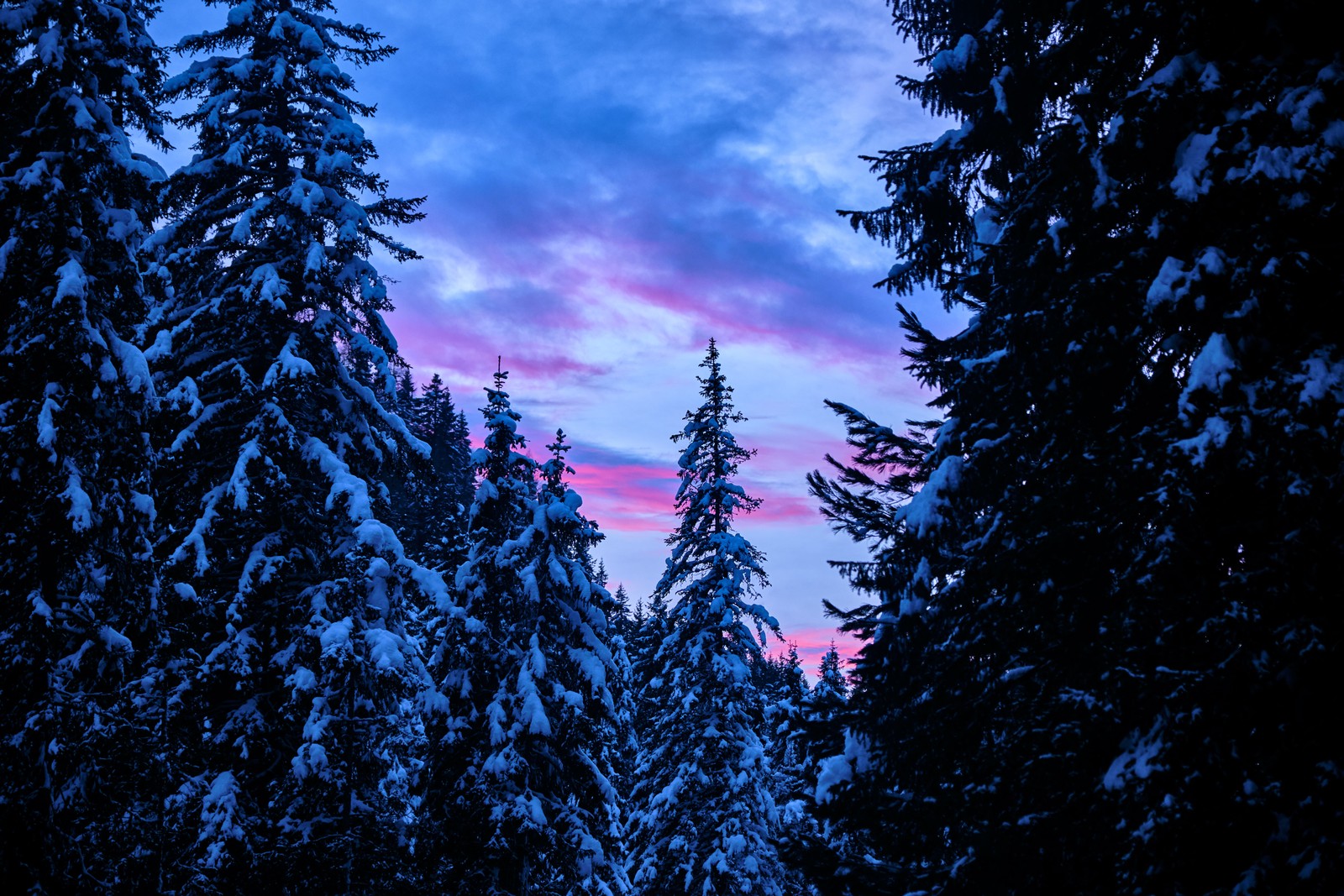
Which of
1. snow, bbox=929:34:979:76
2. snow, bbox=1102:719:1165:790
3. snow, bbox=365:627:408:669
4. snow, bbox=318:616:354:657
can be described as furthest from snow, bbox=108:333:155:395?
snow, bbox=1102:719:1165:790

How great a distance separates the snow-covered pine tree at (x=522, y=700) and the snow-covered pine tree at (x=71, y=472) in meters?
6.67

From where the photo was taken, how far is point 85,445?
934cm

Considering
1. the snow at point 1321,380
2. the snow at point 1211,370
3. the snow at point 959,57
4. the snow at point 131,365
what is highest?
the snow at point 959,57

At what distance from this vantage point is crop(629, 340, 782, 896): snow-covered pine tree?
62.2ft

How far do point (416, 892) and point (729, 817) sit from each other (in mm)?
9902

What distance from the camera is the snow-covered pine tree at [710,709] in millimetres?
18953

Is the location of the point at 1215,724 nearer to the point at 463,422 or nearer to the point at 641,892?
the point at 641,892

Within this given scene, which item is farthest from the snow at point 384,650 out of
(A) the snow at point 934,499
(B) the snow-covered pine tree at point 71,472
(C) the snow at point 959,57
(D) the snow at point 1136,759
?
(C) the snow at point 959,57

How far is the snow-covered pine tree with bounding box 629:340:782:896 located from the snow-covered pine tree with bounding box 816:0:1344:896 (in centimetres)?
1387

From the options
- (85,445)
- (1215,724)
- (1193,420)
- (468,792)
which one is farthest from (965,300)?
(468,792)

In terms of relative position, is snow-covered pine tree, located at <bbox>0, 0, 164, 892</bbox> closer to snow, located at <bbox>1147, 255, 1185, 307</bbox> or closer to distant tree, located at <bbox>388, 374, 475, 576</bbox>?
distant tree, located at <bbox>388, 374, 475, 576</bbox>

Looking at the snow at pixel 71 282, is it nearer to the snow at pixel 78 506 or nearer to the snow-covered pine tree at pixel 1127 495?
the snow at pixel 78 506

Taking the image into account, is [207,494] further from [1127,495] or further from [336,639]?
[1127,495]

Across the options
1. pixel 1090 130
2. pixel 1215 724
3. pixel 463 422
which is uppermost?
pixel 463 422
